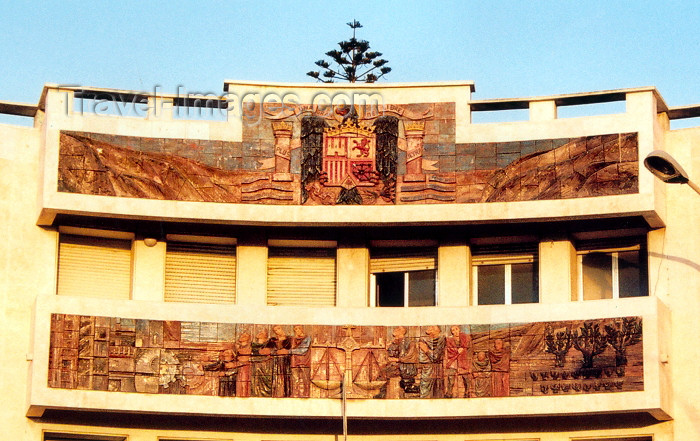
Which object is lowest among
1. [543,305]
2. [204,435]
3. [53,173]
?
[204,435]

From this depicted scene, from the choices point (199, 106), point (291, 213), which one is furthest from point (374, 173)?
point (199, 106)

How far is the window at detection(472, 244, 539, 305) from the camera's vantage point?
113 feet

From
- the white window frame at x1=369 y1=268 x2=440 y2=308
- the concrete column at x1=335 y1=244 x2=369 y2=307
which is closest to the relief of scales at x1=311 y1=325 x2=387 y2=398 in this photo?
the concrete column at x1=335 y1=244 x2=369 y2=307

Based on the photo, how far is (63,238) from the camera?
34.0m

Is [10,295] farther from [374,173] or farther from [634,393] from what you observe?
[634,393]

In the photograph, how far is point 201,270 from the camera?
3475 cm

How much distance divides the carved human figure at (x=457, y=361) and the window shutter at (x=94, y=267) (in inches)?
288

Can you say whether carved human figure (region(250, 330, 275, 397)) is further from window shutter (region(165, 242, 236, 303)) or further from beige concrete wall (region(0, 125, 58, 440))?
beige concrete wall (region(0, 125, 58, 440))

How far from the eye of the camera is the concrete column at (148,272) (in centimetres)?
3406

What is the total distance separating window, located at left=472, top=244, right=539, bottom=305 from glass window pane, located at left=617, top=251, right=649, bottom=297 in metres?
1.89

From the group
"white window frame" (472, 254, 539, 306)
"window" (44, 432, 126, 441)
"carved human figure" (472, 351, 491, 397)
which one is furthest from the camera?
"white window frame" (472, 254, 539, 306)

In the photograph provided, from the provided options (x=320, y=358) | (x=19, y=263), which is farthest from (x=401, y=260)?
(x=19, y=263)

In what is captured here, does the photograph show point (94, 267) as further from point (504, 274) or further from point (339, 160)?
point (504, 274)

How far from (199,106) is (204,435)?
7329 mm
